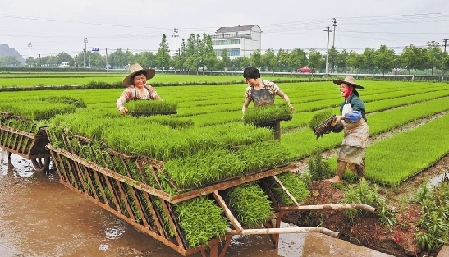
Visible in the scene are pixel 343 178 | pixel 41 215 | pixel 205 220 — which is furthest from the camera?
pixel 343 178

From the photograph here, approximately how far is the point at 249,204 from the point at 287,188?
79cm

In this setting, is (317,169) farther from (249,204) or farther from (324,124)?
(249,204)

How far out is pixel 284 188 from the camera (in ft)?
15.2

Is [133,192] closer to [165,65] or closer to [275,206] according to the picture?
[275,206]

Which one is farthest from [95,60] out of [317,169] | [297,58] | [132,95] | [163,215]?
[163,215]

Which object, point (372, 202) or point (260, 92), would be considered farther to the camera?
point (260, 92)

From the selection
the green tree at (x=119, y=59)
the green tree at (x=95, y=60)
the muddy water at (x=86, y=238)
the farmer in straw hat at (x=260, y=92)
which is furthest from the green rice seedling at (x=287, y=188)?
the green tree at (x=95, y=60)

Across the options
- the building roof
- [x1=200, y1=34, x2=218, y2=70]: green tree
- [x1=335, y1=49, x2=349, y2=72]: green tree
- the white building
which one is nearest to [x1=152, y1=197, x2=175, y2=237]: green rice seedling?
[x1=335, y1=49, x2=349, y2=72]: green tree

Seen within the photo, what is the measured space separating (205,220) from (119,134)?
4.86 feet

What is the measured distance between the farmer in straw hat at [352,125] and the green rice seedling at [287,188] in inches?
52.6

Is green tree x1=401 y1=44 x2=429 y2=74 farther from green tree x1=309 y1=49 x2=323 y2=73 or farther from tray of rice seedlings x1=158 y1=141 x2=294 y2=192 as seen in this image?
tray of rice seedlings x1=158 y1=141 x2=294 y2=192

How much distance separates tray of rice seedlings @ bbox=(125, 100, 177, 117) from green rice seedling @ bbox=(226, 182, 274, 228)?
2.69 meters

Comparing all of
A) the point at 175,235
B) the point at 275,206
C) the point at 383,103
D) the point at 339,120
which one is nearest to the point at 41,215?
the point at 175,235

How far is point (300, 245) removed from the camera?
16.0 feet
